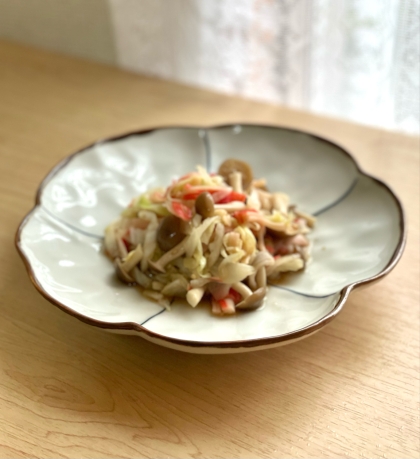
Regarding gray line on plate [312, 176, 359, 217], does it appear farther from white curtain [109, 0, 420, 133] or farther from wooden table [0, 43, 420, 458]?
white curtain [109, 0, 420, 133]

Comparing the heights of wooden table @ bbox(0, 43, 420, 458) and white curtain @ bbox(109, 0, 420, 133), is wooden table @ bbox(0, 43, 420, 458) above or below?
below

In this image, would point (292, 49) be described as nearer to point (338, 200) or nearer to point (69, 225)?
point (338, 200)

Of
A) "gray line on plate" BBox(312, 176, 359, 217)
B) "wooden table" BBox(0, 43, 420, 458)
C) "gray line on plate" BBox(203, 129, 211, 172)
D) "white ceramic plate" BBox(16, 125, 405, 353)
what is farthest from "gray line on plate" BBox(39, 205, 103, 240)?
"gray line on plate" BBox(312, 176, 359, 217)

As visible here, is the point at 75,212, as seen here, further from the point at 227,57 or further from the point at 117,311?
the point at 227,57

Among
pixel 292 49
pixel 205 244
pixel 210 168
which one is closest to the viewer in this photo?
pixel 205 244

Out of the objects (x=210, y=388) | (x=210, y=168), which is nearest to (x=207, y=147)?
(x=210, y=168)

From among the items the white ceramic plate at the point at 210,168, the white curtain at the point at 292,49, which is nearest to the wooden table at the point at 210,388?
the white ceramic plate at the point at 210,168

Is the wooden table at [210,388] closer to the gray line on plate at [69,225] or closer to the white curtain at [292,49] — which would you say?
the gray line on plate at [69,225]
